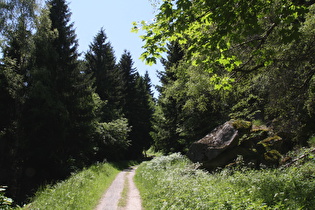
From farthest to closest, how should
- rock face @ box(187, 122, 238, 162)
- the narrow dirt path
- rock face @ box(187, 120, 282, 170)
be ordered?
rock face @ box(187, 122, 238, 162)
rock face @ box(187, 120, 282, 170)
the narrow dirt path

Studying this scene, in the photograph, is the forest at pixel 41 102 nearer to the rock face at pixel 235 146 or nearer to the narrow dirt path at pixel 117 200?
the narrow dirt path at pixel 117 200

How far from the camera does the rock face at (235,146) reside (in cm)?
1121

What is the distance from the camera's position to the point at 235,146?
11617 mm

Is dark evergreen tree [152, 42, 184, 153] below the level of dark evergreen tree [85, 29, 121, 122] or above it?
below

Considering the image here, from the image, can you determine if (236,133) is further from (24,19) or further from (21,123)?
(24,19)

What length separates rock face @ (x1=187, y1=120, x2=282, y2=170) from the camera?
441 inches

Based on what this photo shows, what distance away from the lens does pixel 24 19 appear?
16.2m

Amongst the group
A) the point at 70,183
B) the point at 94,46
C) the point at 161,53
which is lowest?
the point at 70,183

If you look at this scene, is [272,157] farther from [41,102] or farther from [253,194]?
[41,102]

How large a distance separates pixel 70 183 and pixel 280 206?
970 cm

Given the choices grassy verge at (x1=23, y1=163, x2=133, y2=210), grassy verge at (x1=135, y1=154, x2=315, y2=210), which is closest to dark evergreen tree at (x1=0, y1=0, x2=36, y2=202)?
grassy verge at (x1=23, y1=163, x2=133, y2=210)

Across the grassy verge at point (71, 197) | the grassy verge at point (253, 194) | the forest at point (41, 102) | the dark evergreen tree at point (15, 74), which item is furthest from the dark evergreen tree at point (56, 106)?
the grassy verge at point (253, 194)

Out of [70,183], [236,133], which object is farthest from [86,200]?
[236,133]

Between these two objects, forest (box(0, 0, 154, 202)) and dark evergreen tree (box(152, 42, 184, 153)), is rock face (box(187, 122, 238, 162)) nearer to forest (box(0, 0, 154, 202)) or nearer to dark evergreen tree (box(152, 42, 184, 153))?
dark evergreen tree (box(152, 42, 184, 153))
